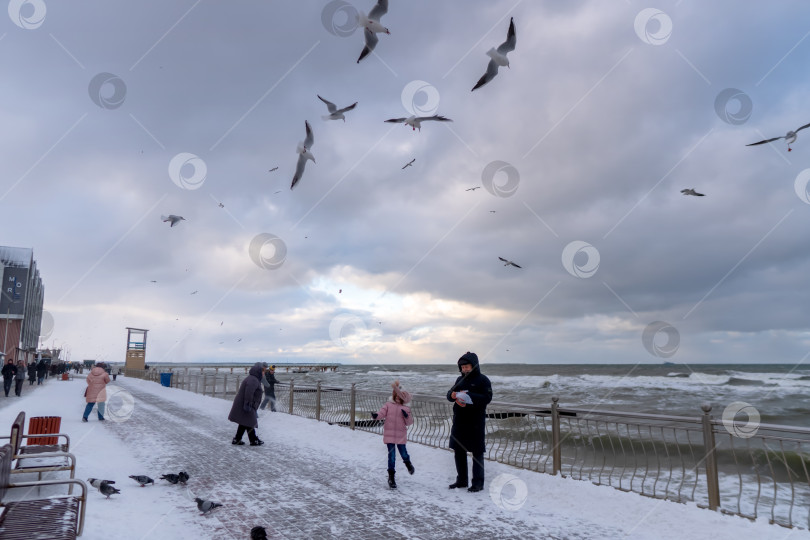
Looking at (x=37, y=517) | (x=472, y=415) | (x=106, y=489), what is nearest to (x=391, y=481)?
(x=472, y=415)

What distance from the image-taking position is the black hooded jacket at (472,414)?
6.93 m

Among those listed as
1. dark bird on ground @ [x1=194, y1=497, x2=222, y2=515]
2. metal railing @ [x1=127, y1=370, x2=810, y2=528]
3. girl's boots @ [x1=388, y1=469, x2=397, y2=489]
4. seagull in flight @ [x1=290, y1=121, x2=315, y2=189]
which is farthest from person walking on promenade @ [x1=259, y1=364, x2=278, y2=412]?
dark bird on ground @ [x1=194, y1=497, x2=222, y2=515]

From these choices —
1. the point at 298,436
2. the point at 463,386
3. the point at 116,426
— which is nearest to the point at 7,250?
the point at 116,426

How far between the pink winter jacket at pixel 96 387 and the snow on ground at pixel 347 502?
3.11m

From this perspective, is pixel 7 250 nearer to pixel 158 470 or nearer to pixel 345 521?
pixel 158 470

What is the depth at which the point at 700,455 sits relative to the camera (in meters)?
15.3

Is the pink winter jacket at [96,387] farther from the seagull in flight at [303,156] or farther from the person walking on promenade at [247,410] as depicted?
the seagull in flight at [303,156]

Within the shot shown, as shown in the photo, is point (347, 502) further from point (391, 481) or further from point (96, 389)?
point (96, 389)

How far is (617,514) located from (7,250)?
7760 cm

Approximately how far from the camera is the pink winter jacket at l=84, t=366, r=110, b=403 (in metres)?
13.7

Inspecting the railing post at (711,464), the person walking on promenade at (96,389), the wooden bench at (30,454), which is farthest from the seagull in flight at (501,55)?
the person walking on promenade at (96,389)

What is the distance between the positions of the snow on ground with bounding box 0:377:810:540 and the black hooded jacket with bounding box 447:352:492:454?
68cm

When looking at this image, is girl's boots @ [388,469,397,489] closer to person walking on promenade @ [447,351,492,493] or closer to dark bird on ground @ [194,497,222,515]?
person walking on promenade @ [447,351,492,493]

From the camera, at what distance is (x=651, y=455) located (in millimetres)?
15102
